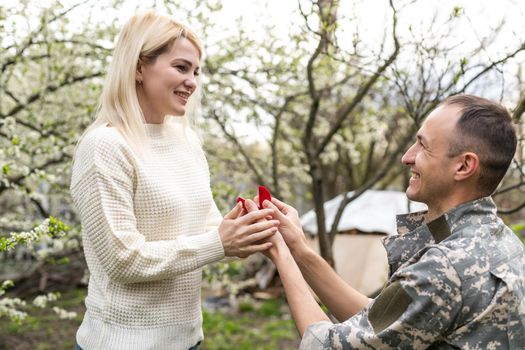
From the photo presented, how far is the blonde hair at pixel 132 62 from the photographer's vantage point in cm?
216

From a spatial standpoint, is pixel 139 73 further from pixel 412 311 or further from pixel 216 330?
pixel 216 330

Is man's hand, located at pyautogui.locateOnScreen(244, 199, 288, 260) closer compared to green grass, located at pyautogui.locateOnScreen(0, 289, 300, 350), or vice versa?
man's hand, located at pyautogui.locateOnScreen(244, 199, 288, 260)

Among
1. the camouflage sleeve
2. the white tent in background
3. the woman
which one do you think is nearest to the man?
the camouflage sleeve

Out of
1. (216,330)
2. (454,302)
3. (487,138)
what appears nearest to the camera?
(454,302)

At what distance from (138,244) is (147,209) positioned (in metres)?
0.17

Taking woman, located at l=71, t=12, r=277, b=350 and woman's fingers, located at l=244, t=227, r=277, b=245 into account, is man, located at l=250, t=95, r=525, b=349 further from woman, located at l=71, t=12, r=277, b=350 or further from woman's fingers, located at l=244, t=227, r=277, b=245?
woman, located at l=71, t=12, r=277, b=350

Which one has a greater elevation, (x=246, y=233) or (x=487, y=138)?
(x=487, y=138)

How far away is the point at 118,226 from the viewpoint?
6.30 feet

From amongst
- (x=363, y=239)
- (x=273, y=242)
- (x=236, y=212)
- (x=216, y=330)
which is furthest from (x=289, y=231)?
(x=363, y=239)

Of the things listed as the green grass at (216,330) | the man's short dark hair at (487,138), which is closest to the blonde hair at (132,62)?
the man's short dark hair at (487,138)

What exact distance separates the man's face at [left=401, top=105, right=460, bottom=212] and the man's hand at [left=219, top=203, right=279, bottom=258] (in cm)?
55

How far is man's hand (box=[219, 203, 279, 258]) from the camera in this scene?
2.08 meters

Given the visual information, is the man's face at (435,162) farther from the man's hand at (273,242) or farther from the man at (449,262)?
the man's hand at (273,242)

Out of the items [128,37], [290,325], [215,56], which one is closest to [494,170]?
[128,37]
